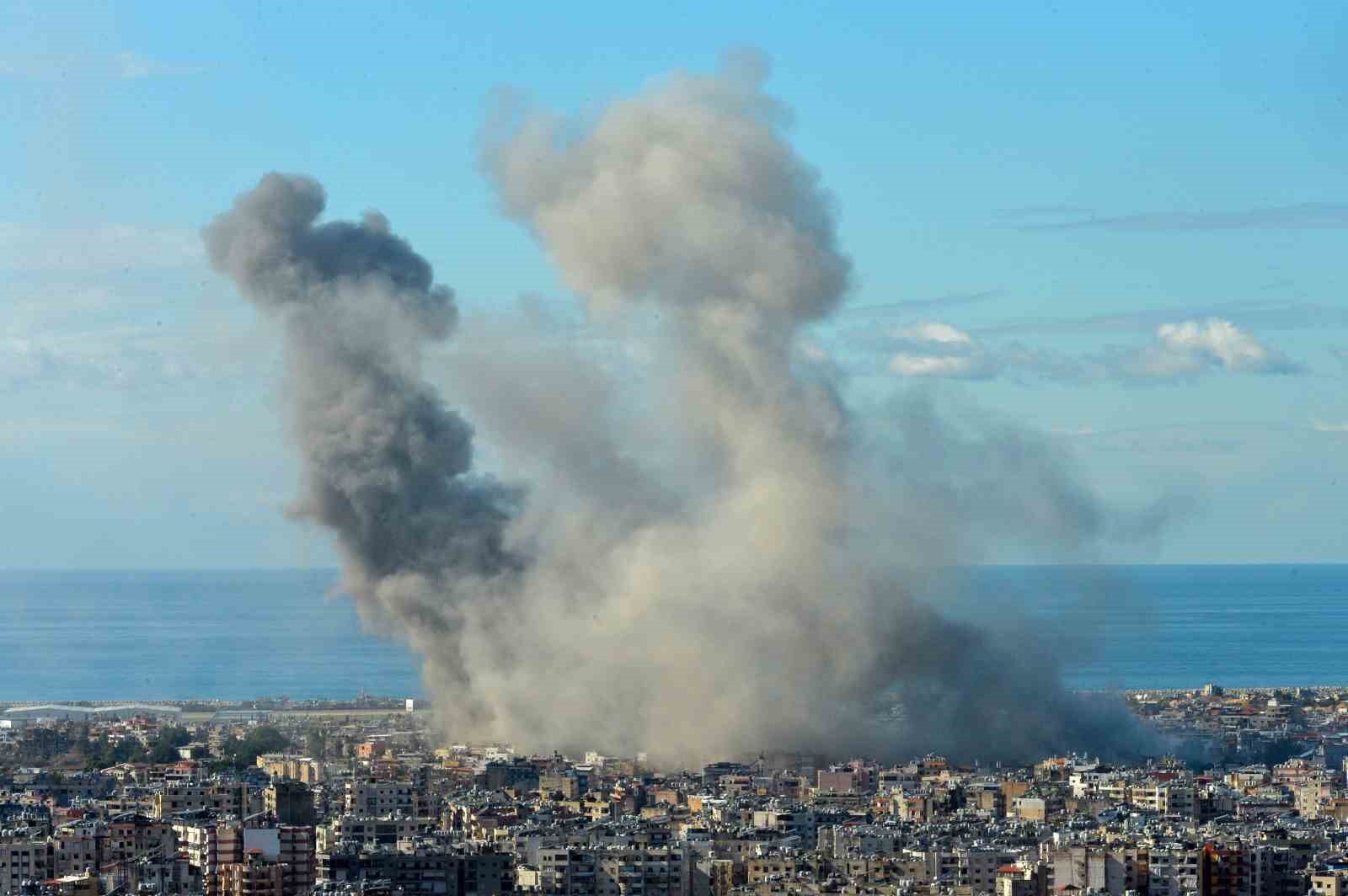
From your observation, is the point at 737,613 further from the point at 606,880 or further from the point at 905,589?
the point at 606,880

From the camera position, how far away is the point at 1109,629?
421ft

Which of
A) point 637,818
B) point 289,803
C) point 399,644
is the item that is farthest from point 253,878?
point 399,644

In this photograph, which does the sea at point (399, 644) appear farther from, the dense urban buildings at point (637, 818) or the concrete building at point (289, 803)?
the concrete building at point (289, 803)

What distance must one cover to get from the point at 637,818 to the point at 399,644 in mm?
56641

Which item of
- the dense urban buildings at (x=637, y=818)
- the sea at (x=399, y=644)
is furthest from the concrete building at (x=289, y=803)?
the sea at (x=399, y=644)

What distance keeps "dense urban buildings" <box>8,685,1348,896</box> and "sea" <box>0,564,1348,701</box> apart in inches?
201

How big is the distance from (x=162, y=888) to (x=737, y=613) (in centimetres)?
2392

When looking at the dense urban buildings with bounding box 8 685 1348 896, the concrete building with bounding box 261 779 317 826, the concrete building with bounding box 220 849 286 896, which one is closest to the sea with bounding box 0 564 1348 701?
the dense urban buildings with bounding box 8 685 1348 896

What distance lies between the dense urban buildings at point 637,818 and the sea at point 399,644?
5096 mm

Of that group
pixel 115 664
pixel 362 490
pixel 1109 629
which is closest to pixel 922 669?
pixel 362 490

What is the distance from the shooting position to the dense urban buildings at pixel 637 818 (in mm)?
37719


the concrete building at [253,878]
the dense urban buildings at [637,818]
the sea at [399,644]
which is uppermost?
the sea at [399,644]

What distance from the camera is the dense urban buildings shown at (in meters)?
37.7

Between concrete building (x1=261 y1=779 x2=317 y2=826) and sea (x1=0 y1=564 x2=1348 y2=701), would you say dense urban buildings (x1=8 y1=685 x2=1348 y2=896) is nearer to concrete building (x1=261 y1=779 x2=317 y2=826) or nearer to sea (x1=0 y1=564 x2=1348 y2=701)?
concrete building (x1=261 y1=779 x2=317 y2=826)
